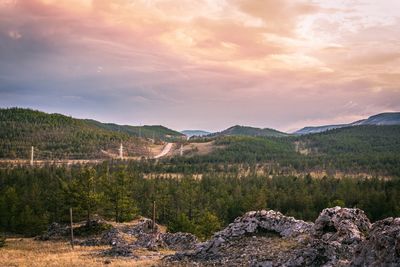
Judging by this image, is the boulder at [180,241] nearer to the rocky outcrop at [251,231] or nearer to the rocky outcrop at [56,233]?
the rocky outcrop at [251,231]

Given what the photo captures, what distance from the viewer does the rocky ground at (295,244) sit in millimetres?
19578

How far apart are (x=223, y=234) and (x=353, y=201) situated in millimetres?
86553

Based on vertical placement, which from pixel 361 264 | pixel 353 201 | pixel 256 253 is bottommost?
pixel 353 201

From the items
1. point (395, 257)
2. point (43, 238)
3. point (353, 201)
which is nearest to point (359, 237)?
point (395, 257)

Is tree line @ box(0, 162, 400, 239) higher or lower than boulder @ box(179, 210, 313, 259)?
lower

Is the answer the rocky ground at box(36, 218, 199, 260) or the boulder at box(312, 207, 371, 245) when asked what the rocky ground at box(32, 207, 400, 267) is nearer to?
the boulder at box(312, 207, 371, 245)

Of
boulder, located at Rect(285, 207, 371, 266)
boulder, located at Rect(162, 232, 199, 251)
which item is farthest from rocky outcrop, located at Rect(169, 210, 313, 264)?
boulder, located at Rect(162, 232, 199, 251)

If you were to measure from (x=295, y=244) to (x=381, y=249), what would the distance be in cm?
1091

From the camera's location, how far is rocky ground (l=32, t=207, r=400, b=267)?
1958cm

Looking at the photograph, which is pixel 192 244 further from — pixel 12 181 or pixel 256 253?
pixel 12 181

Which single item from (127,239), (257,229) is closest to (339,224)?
(257,229)

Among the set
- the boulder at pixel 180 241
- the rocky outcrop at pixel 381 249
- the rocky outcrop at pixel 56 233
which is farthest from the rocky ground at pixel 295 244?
the rocky outcrop at pixel 56 233

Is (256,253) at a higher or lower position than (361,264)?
lower

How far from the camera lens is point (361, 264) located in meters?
19.6
